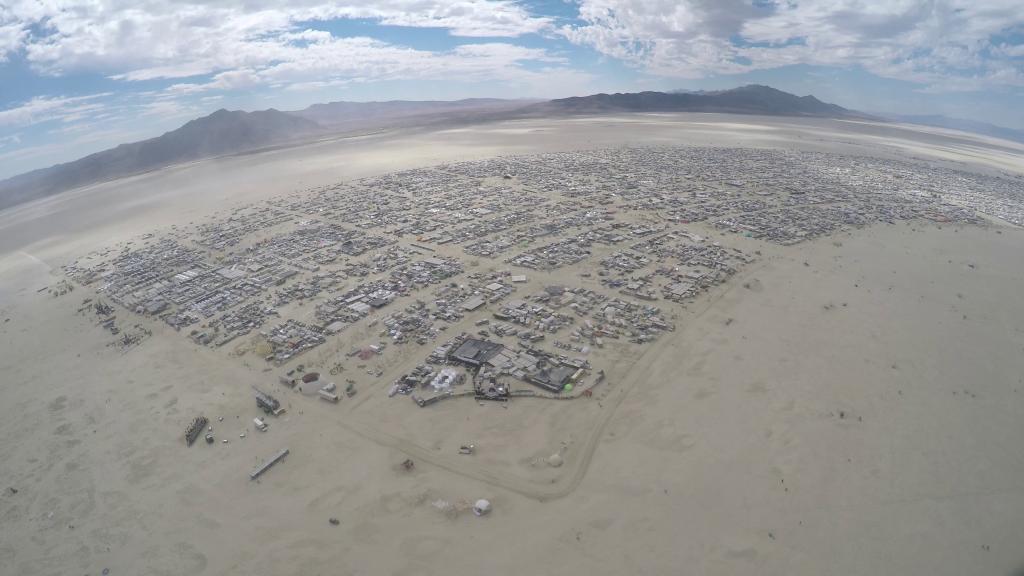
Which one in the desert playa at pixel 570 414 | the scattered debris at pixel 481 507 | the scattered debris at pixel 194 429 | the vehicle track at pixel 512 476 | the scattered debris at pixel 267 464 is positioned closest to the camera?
the desert playa at pixel 570 414

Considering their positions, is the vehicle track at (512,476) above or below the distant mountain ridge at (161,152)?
below

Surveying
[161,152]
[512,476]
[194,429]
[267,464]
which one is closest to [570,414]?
[512,476]

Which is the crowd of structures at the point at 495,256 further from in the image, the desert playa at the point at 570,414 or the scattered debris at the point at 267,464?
the scattered debris at the point at 267,464

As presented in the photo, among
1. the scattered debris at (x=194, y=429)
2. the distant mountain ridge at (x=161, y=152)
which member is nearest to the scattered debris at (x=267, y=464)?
the scattered debris at (x=194, y=429)

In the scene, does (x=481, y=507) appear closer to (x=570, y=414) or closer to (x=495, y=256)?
(x=570, y=414)

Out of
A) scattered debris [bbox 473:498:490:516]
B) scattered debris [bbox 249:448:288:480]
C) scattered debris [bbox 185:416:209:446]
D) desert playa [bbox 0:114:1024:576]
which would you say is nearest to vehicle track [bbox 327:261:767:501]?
desert playa [bbox 0:114:1024:576]

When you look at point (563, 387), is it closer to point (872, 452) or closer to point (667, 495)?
point (667, 495)
